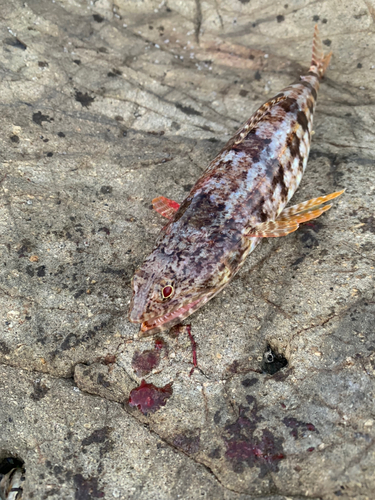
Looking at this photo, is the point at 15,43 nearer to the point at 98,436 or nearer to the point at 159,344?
the point at 159,344

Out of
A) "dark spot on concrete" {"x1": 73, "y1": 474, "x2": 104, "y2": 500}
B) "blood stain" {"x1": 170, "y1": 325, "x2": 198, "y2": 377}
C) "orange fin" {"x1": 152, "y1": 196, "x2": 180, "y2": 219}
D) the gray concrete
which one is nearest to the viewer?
"dark spot on concrete" {"x1": 73, "y1": 474, "x2": 104, "y2": 500}

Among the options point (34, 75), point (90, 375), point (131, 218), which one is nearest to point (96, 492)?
point (90, 375)

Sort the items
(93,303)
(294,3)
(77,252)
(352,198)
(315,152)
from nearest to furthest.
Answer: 1. (93,303)
2. (77,252)
3. (352,198)
4. (315,152)
5. (294,3)

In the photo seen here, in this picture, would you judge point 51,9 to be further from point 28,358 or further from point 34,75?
point 28,358

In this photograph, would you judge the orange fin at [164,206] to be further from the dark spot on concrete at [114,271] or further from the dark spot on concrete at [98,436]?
the dark spot on concrete at [98,436]

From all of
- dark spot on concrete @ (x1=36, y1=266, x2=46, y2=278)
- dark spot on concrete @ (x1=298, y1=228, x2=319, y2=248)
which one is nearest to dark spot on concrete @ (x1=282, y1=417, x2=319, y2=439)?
dark spot on concrete @ (x1=298, y1=228, x2=319, y2=248)

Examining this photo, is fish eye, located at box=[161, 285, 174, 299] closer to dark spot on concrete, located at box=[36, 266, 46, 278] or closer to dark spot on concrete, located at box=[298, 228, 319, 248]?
dark spot on concrete, located at box=[36, 266, 46, 278]
